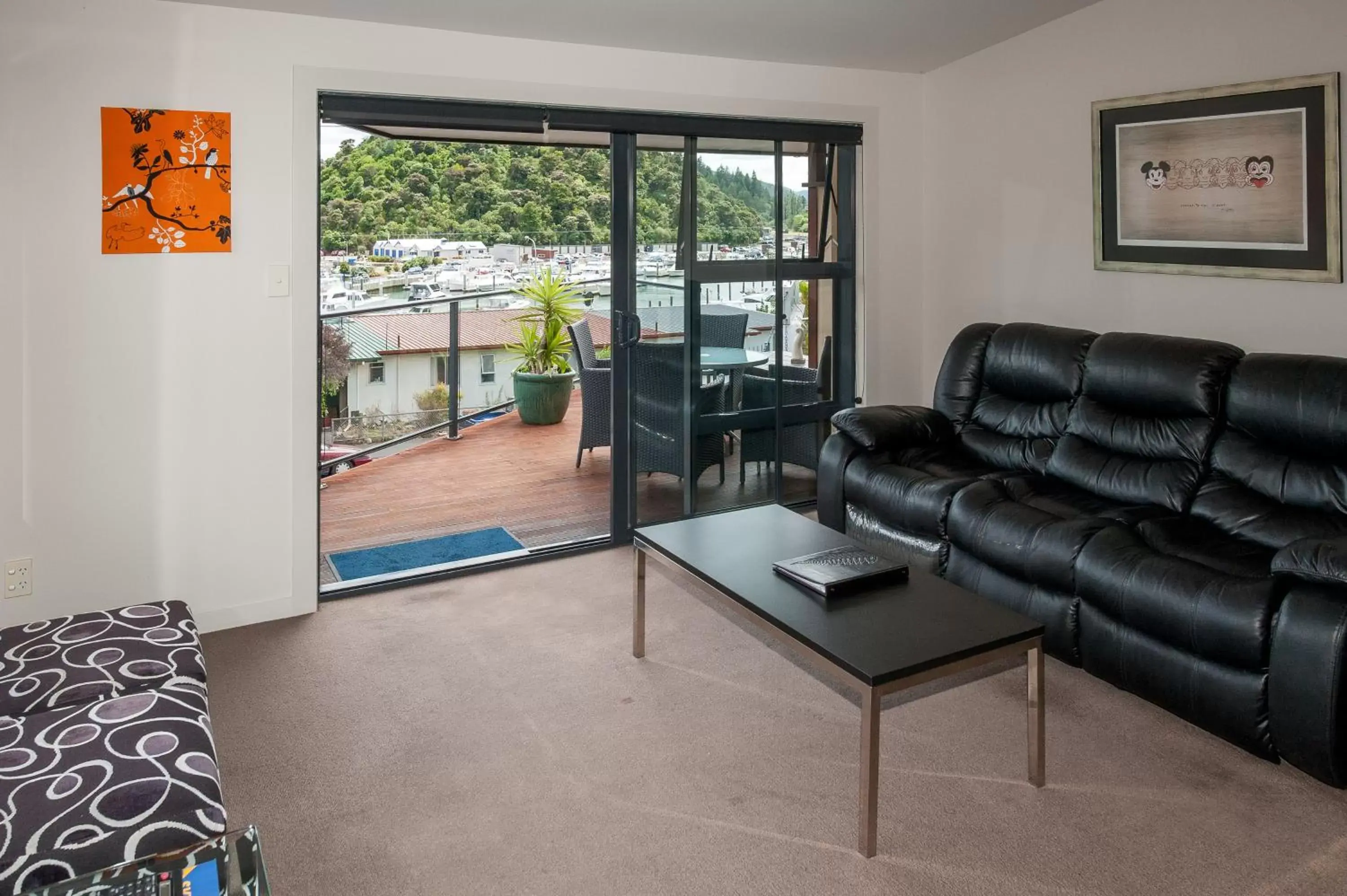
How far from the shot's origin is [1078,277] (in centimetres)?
434

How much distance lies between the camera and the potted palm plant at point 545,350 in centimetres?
638

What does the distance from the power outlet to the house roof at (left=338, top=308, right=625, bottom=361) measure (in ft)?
8.95

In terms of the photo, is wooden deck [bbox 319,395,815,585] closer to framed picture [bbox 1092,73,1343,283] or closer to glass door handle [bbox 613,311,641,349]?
glass door handle [bbox 613,311,641,349]

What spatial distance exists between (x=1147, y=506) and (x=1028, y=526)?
539 millimetres

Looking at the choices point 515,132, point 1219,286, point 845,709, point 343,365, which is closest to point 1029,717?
point 845,709

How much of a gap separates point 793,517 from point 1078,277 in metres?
1.96

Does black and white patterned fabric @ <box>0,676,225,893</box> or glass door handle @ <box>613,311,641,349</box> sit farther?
glass door handle @ <box>613,311,641,349</box>

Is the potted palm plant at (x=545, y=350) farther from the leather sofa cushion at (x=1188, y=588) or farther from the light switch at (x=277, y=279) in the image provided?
the leather sofa cushion at (x=1188, y=588)

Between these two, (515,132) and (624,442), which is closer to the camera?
(515,132)

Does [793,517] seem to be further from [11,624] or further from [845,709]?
[11,624]

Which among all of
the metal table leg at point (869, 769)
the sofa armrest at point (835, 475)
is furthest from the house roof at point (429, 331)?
the metal table leg at point (869, 769)

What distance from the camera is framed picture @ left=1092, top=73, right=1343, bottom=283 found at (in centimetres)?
341

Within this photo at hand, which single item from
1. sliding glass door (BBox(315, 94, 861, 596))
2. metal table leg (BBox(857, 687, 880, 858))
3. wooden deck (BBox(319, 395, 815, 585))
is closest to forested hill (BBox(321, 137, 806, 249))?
sliding glass door (BBox(315, 94, 861, 596))

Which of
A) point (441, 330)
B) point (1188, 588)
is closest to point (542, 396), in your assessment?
point (441, 330)
